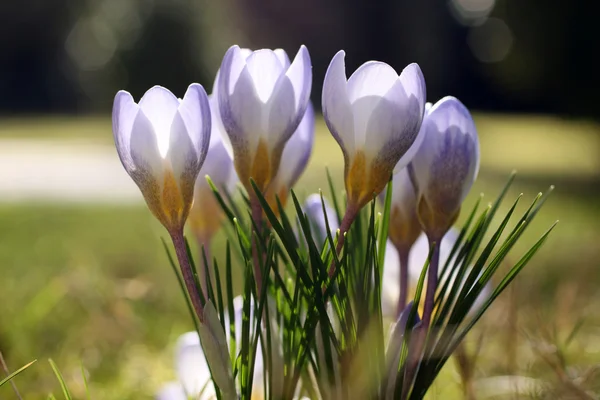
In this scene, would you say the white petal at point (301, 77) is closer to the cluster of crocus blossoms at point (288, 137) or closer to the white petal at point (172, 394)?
the cluster of crocus blossoms at point (288, 137)

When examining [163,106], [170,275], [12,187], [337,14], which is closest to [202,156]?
[163,106]

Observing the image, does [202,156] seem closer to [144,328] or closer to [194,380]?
[194,380]

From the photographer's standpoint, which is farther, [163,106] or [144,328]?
[144,328]

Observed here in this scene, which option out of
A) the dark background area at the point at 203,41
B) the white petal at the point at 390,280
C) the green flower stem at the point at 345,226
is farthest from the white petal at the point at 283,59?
the dark background area at the point at 203,41

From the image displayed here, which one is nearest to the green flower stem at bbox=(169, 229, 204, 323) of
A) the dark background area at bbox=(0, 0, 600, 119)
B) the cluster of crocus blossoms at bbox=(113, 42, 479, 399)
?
the cluster of crocus blossoms at bbox=(113, 42, 479, 399)

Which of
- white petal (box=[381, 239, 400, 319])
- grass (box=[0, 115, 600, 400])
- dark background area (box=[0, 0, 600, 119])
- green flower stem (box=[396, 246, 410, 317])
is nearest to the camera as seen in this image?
green flower stem (box=[396, 246, 410, 317])

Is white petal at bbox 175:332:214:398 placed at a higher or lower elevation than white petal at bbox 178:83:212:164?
lower

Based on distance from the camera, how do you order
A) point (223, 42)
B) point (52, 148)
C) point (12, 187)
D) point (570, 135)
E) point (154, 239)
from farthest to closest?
point (223, 42) → point (52, 148) → point (570, 135) → point (12, 187) → point (154, 239)

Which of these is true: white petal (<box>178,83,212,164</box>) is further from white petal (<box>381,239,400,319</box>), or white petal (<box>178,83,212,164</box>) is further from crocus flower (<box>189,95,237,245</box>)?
white petal (<box>381,239,400,319</box>)

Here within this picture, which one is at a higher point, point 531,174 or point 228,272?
point 531,174
